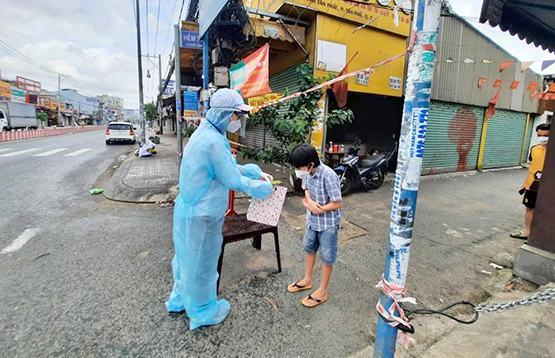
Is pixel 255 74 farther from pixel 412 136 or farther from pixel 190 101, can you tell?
pixel 412 136

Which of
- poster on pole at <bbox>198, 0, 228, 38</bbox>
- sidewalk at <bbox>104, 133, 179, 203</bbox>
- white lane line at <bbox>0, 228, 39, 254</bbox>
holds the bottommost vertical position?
white lane line at <bbox>0, 228, 39, 254</bbox>

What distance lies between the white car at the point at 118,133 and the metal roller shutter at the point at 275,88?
9177 millimetres

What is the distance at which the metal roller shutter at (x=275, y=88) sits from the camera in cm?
783

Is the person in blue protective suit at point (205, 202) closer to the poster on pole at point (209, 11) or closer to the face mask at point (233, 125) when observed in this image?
the face mask at point (233, 125)

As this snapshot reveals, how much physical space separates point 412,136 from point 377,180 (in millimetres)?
6187

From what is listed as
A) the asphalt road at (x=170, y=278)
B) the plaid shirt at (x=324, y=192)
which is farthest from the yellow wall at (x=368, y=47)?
the plaid shirt at (x=324, y=192)

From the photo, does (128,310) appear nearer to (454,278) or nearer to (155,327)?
(155,327)

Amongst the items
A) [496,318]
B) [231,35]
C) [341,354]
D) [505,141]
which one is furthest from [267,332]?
[505,141]

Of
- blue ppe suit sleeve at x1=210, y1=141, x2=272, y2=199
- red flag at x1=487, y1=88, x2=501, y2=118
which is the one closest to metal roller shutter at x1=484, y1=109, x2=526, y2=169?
red flag at x1=487, y1=88, x2=501, y2=118

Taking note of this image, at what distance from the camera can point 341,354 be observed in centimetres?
207

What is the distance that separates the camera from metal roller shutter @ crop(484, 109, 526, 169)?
10992mm

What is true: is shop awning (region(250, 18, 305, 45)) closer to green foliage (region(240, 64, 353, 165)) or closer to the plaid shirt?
green foliage (region(240, 64, 353, 165))

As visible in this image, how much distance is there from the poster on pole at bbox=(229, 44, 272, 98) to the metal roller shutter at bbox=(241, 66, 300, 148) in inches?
43.3

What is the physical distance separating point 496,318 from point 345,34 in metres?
6.85
